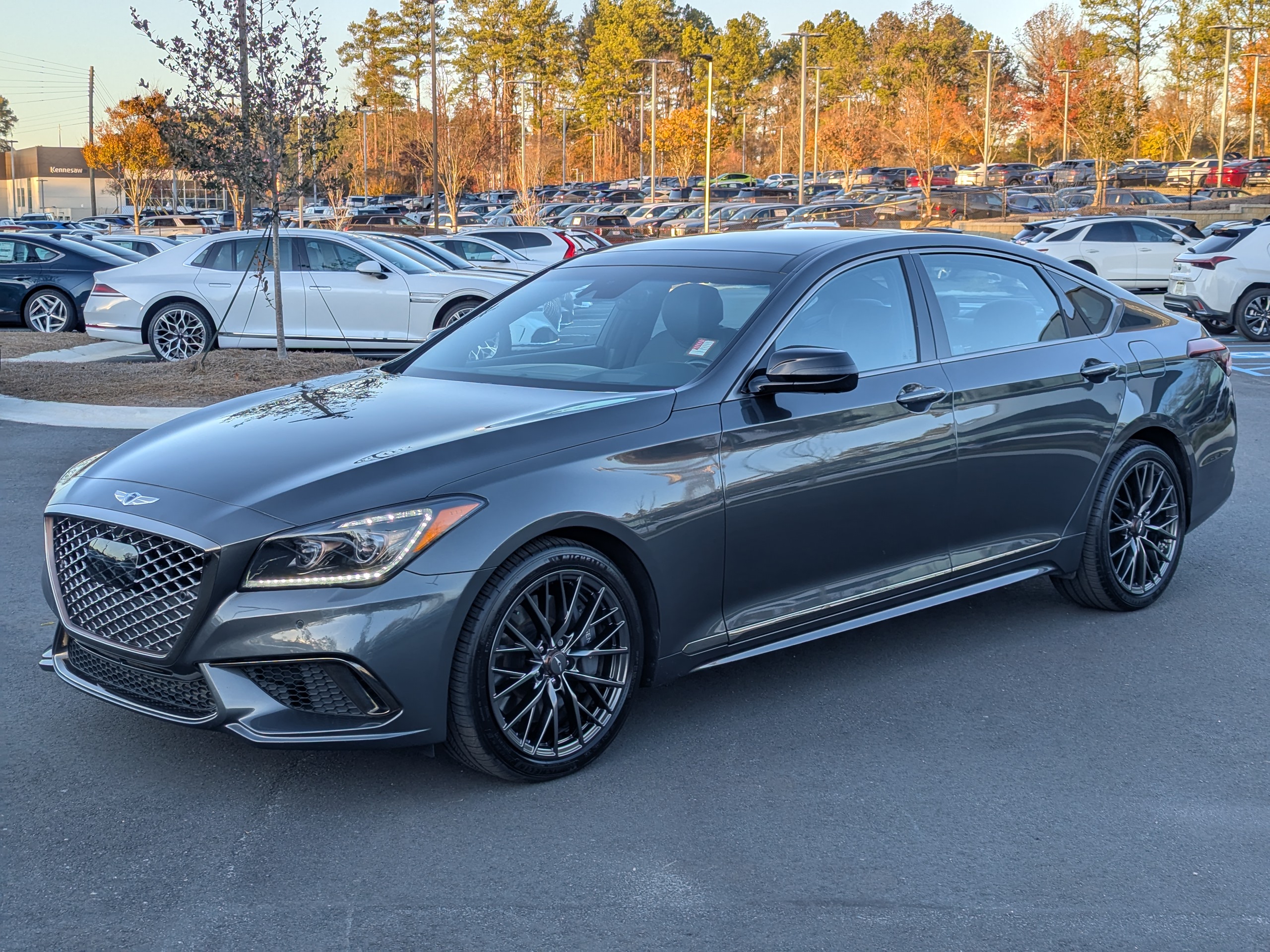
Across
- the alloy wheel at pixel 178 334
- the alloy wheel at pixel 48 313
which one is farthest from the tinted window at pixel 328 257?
the alloy wheel at pixel 48 313

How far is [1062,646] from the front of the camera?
18.4ft

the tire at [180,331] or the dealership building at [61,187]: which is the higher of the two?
the dealership building at [61,187]

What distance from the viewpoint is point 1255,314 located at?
1858 cm

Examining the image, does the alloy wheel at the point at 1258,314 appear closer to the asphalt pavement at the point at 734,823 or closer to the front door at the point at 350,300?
the front door at the point at 350,300

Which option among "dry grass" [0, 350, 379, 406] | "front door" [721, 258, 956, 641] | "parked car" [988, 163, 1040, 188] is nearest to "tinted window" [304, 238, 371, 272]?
"dry grass" [0, 350, 379, 406]

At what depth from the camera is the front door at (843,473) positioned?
4539 mm

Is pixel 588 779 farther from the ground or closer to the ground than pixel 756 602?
closer to the ground

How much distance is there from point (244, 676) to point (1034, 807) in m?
2.30

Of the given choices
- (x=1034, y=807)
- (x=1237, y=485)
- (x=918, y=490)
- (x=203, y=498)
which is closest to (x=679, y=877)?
(x=1034, y=807)

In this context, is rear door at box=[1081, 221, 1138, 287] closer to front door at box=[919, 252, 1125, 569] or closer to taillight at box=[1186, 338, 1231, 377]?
taillight at box=[1186, 338, 1231, 377]

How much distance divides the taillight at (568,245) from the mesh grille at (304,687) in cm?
2045

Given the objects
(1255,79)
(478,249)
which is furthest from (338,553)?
(1255,79)

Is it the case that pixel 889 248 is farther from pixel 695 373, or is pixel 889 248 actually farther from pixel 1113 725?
pixel 1113 725

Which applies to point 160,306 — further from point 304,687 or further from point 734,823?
point 734,823
